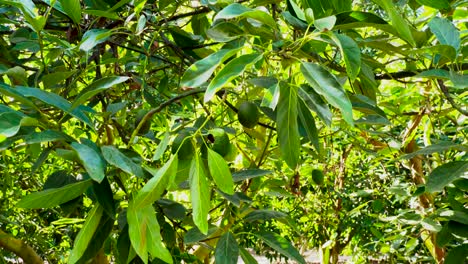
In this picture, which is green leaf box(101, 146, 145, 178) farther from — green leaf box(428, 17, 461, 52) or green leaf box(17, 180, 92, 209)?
green leaf box(428, 17, 461, 52)

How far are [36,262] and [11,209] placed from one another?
1.40 ft

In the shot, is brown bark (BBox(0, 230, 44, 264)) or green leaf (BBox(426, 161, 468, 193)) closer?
green leaf (BBox(426, 161, 468, 193))

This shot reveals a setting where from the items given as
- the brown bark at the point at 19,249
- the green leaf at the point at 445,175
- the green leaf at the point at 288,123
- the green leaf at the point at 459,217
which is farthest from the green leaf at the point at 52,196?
the brown bark at the point at 19,249

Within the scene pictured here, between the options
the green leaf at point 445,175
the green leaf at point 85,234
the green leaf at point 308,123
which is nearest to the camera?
the green leaf at point 85,234

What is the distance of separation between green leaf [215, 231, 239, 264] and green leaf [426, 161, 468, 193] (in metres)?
0.28

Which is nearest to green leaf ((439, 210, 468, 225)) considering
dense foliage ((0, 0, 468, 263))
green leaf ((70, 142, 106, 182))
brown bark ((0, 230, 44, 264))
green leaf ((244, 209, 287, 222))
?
dense foliage ((0, 0, 468, 263))

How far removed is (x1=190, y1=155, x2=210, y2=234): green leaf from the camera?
47 centimetres

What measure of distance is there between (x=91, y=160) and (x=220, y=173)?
0.38 ft

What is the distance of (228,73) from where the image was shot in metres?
0.46

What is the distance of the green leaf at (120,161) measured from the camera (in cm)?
54

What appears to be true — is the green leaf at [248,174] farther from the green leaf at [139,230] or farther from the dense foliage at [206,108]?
the green leaf at [139,230]

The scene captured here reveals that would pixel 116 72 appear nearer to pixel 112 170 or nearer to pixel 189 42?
pixel 189 42

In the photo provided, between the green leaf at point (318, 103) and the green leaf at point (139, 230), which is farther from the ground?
the green leaf at point (318, 103)

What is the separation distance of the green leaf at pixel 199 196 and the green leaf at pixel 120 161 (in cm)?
8
